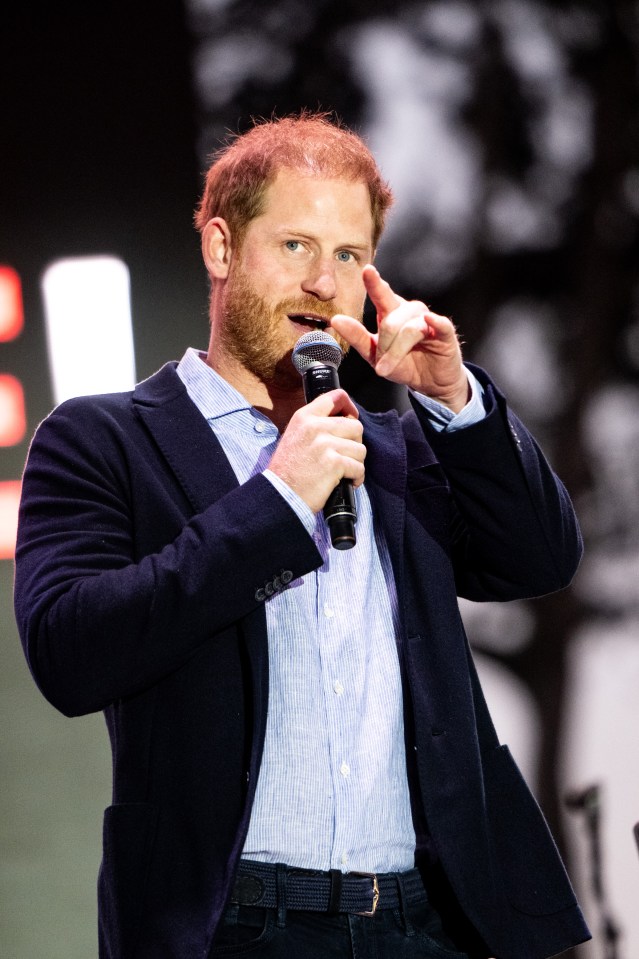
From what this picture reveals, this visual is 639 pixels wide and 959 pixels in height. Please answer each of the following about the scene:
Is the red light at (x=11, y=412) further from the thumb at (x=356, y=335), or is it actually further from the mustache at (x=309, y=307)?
the thumb at (x=356, y=335)

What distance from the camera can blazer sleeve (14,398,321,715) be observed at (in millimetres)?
1391

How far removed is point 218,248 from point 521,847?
1126 mm

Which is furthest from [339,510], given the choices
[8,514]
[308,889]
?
[8,514]

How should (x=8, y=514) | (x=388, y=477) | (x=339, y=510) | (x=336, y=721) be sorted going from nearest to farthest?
(x=339, y=510), (x=336, y=721), (x=388, y=477), (x=8, y=514)

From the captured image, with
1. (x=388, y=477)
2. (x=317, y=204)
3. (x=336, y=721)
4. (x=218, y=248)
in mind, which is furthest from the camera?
(x=218, y=248)

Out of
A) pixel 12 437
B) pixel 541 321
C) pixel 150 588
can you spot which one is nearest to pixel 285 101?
pixel 541 321

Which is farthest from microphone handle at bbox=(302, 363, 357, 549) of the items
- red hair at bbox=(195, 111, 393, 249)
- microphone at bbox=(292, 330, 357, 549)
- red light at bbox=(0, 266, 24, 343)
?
red light at bbox=(0, 266, 24, 343)

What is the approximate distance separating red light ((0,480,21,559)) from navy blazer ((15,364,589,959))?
1.28 metres

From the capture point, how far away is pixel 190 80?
3.08 m

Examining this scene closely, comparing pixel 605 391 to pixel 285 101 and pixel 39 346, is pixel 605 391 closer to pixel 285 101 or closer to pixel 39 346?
pixel 285 101

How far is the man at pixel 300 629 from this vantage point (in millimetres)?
1408

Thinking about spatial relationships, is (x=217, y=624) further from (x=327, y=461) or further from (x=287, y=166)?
(x=287, y=166)

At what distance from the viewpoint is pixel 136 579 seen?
141cm

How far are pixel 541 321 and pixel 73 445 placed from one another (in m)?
1.94
